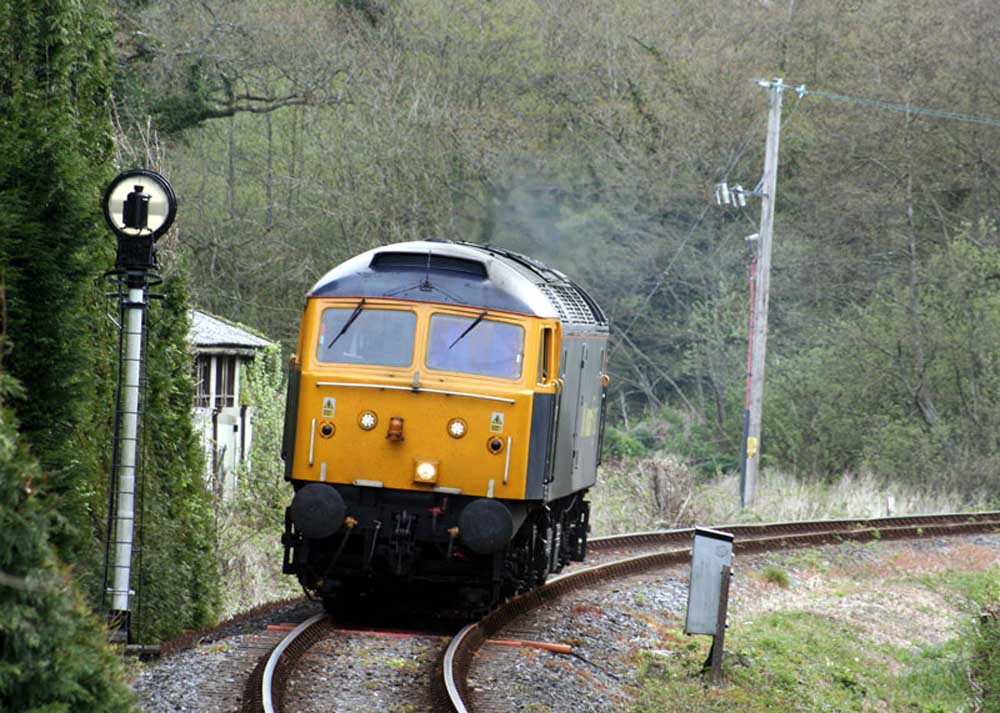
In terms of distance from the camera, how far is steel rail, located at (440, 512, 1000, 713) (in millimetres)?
10258

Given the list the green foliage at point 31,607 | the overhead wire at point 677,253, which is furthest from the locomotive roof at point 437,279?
the overhead wire at point 677,253

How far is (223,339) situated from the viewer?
81.1 feet

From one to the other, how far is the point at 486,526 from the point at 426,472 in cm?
64

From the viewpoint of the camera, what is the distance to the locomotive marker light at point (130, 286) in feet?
31.6

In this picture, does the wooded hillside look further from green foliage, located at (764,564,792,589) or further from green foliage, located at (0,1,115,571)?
green foliage, located at (0,1,115,571)

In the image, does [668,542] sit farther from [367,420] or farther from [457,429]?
[367,420]

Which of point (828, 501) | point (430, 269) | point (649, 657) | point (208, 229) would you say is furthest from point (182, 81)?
point (649, 657)

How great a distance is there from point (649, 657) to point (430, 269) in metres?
3.57

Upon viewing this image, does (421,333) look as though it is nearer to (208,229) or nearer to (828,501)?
(828,501)

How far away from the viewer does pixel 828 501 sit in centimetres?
2522

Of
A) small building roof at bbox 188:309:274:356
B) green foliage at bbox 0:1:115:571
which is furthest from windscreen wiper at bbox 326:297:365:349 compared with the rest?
small building roof at bbox 188:309:274:356

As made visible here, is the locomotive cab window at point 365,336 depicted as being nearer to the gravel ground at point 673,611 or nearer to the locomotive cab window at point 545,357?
the locomotive cab window at point 545,357

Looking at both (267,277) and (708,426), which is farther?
(708,426)

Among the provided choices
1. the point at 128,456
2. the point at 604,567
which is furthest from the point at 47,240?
the point at 604,567
